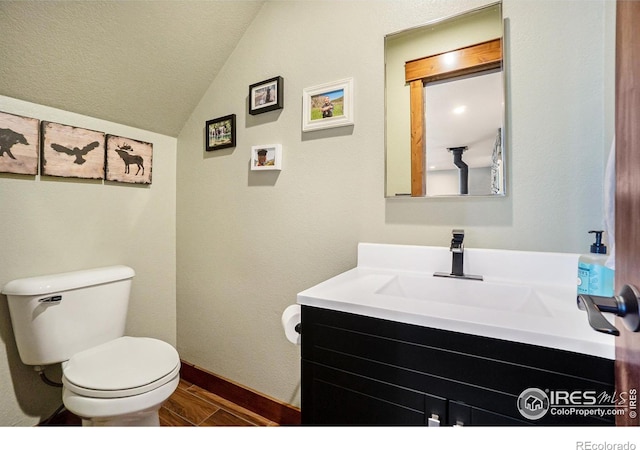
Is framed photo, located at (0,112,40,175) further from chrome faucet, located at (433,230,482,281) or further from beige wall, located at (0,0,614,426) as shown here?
chrome faucet, located at (433,230,482,281)

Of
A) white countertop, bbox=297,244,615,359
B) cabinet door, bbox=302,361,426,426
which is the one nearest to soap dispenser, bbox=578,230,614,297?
white countertop, bbox=297,244,615,359

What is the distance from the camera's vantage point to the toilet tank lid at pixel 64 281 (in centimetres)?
122

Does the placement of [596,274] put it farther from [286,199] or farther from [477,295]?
[286,199]

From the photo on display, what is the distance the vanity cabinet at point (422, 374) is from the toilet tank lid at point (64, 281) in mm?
1168

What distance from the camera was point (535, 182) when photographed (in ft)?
3.39

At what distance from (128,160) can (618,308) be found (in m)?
2.05

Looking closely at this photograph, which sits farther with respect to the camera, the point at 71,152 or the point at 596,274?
the point at 71,152

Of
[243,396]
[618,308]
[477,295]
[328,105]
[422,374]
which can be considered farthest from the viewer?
[243,396]

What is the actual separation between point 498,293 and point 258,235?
1147mm

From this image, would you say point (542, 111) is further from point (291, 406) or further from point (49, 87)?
point (49, 87)

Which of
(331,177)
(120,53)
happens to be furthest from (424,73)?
(120,53)

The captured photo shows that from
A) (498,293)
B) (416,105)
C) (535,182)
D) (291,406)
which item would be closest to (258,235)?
(291,406)

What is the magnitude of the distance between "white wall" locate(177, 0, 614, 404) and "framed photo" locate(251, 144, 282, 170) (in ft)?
0.15

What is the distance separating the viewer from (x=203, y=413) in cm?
158
